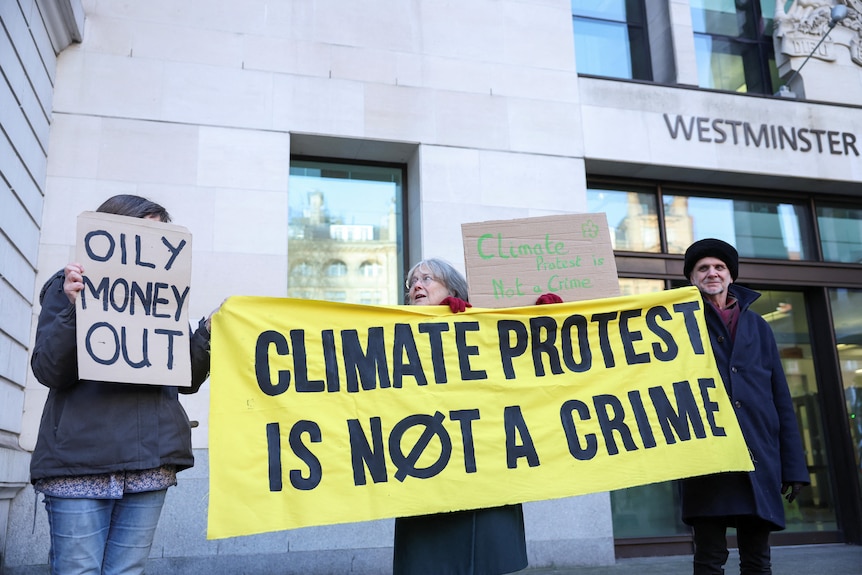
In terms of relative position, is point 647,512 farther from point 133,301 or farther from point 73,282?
point 73,282

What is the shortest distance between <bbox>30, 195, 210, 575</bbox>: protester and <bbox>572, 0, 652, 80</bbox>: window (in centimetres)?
684

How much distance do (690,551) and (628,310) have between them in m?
4.59

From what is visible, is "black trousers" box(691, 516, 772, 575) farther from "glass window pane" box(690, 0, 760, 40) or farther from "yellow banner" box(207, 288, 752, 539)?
"glass window pane" box(690, 0, 760, 40)

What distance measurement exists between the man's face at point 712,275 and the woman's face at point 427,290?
135cm

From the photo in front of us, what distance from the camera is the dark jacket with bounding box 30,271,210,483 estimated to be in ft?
9.04

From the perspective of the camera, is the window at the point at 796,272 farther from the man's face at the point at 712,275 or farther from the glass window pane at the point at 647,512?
the man's face at the point at 712,275

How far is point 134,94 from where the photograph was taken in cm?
654

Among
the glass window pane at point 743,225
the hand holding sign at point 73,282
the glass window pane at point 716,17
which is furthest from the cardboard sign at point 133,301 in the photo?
Result: the glass window pane at point 716,17

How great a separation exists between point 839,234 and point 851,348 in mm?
1327

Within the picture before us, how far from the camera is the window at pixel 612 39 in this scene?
28.3 ft

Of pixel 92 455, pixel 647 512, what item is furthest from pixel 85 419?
pixel 647 512

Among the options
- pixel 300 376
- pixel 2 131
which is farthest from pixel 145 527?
pixel 2 131

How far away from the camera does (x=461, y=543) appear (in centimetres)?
319

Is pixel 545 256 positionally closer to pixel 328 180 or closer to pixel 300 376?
pixel 300 376
